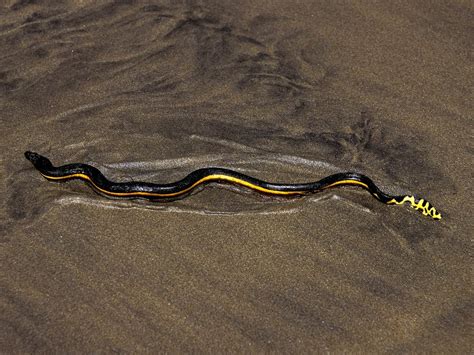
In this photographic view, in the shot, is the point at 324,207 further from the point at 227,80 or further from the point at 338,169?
the point at 227,80

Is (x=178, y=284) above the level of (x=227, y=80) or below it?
below

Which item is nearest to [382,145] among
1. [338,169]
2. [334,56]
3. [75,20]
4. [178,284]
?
[338,169]

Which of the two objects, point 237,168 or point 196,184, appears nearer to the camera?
point 196,184

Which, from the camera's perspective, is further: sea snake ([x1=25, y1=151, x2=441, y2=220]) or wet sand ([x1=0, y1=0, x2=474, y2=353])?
sea snake ([x1=25, y1=151, x2=441, y2=220])

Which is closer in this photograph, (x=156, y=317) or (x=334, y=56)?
(x=156, y=317)
